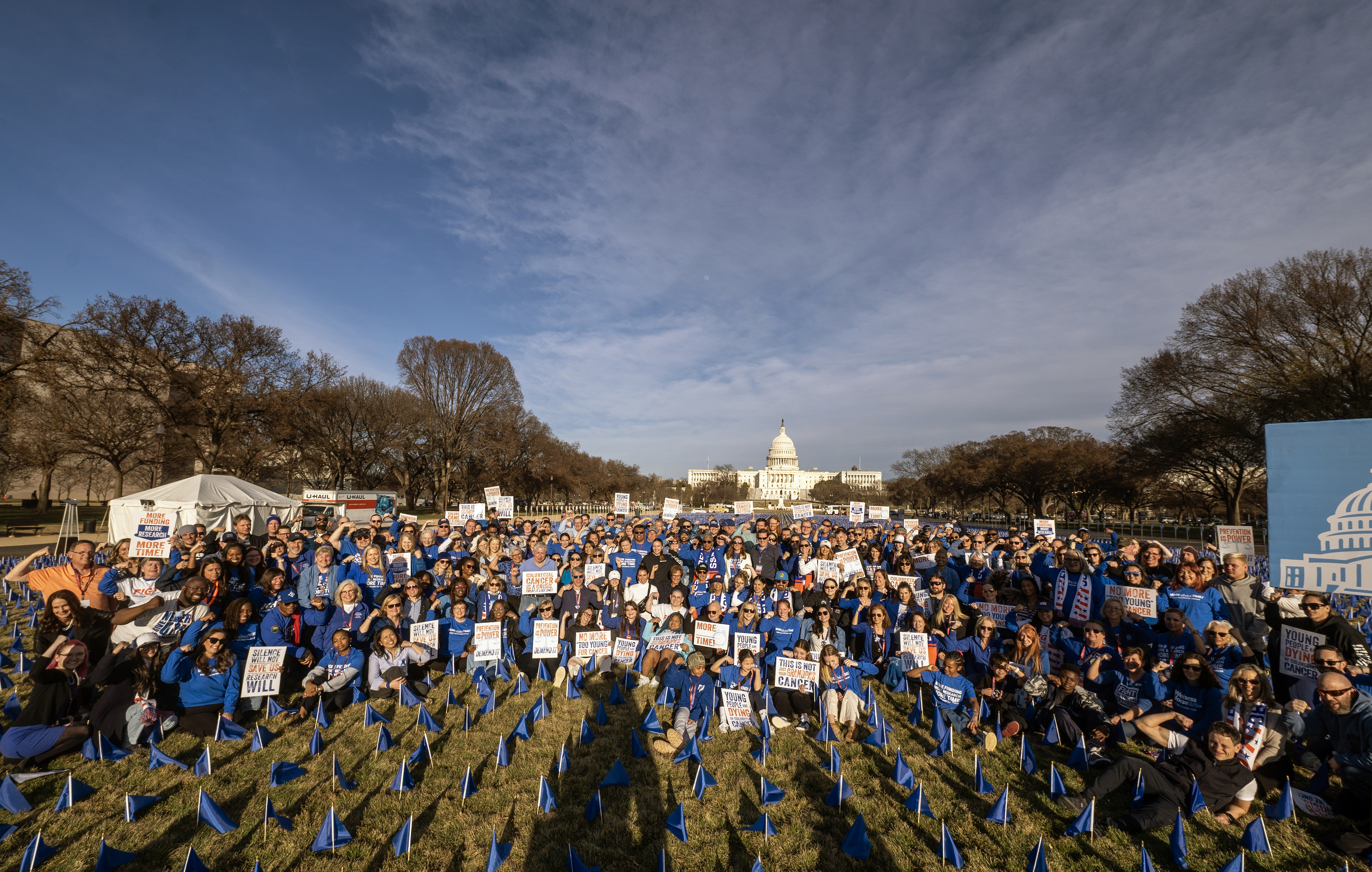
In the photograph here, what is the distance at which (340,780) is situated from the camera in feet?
18.1

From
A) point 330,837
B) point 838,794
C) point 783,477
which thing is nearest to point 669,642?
point 838,794

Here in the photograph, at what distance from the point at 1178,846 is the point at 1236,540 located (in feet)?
33.8

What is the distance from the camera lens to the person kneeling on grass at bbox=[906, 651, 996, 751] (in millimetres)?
7148

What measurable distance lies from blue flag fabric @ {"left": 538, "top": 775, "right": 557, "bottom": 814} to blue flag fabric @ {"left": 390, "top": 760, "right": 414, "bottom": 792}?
135cm

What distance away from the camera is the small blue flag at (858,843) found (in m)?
4.77

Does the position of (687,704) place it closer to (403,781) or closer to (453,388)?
(403,781)

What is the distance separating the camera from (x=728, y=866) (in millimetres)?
4711

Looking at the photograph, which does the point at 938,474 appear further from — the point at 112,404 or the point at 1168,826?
→ the point at 112,404

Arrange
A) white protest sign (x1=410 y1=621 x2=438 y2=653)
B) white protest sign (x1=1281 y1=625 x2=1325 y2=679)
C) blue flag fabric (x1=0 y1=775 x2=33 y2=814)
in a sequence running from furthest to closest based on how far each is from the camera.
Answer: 1. white protest sign (x1=410 y1=621 x2=438 y2=653)
2. white protest sign (x1=1281 y1=625 x2=1325 y2=679)
3. blue flag fabric (x1=0 y1=775 x2=33 y2=814)

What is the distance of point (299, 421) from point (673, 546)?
38593mm

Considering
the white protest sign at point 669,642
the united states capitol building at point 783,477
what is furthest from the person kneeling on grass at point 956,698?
the united states capitol building at point 783,477

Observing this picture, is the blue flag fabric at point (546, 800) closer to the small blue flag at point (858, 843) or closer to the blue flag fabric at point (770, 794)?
the blue flag fabric at point (770, 794)

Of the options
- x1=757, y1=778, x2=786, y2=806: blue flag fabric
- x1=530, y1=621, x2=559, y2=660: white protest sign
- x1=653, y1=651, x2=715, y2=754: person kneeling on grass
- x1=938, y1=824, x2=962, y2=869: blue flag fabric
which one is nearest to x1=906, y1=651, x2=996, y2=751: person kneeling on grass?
x1=938, y1=824, x2=962, y2=869: blue flag fabric

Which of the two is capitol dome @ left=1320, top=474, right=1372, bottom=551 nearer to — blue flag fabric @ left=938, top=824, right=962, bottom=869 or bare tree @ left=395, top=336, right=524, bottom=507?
blue flag fabric @ left=938, top=824, right=962, bottom=869
